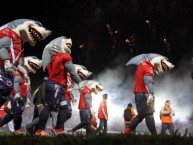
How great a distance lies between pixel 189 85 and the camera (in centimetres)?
3778

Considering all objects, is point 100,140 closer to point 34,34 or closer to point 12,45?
point 12,45

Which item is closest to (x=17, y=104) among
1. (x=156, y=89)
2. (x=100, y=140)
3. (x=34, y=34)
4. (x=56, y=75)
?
(x=56, y=75)

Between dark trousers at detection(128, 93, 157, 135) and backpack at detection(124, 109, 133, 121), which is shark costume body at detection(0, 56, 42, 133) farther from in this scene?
backpack at detection(124, 109, 133, 121)

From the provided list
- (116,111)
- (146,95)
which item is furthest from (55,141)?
(116,111)

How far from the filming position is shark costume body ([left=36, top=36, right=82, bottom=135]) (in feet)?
30.4

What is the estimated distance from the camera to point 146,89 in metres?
11.1

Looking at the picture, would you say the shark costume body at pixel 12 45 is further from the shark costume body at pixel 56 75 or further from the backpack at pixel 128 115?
the backpack at pixel 128 115

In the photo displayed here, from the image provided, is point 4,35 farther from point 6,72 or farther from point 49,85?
point 49,85

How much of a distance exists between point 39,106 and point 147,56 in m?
3.22

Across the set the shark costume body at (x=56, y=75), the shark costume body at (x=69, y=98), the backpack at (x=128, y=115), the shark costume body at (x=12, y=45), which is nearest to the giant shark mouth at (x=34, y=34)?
the shark costume body at (x=12, y=45)

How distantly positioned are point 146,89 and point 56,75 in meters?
2.65

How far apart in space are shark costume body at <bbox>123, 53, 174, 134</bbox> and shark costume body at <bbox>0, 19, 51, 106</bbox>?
3016mm

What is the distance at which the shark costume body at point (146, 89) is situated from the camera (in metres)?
10.9

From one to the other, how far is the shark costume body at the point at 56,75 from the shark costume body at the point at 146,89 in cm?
210
